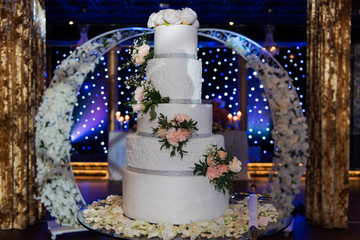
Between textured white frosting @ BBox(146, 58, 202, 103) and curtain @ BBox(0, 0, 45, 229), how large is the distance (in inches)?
106

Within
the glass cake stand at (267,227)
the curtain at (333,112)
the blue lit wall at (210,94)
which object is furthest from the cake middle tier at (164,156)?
the blue lit wall at (210,94)

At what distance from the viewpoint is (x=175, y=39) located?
321 centimetres

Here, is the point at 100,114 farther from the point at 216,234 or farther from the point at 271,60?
the point at 216,234

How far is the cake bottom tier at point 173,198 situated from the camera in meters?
2.99

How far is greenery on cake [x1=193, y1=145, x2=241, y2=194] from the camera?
2.96m

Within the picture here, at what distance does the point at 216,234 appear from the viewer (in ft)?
8.70

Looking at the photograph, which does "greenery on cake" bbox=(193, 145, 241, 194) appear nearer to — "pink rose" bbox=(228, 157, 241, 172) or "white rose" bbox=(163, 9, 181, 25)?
"pink rose" bbox=(228, 157, 241, 172)

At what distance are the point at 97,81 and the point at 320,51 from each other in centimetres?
861

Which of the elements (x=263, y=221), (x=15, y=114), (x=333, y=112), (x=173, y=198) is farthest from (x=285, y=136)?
(x=15, y=114)

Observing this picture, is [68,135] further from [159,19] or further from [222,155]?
[222,155]

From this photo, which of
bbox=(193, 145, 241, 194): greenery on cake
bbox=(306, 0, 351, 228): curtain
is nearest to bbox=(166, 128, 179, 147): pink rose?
bbox=(193, 145, 241, 194): greenery on cake

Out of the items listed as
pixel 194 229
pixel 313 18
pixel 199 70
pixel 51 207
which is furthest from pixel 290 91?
pixel 51 207

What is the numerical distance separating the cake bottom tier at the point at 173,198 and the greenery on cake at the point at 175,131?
215 mm

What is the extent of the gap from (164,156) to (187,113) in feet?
1.17
